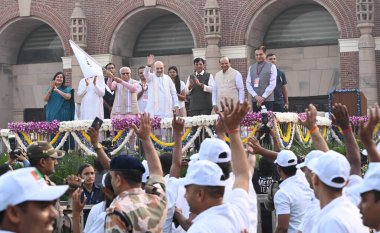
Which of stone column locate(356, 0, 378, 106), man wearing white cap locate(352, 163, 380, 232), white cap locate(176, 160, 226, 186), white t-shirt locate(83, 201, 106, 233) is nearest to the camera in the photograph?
man wearing white cap locate(352, 163, 380, 232)

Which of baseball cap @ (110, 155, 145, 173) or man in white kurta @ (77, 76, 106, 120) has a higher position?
man in white kurta @ (77, 76, 106, 120)

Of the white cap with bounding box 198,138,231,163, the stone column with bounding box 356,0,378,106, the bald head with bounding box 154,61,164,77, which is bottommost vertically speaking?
the white cap with bounding box 198,138,231,163

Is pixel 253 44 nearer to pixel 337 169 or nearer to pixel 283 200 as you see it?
pixel 283 200

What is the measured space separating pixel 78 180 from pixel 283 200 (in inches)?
86.7

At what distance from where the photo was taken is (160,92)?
20.4 m

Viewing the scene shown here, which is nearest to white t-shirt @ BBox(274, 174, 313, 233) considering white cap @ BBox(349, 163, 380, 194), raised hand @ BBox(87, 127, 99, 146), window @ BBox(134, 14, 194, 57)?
raised hand @ BBox(87, 127, 99, 146)

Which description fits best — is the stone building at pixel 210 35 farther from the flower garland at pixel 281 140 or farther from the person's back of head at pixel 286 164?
the person's back of head at pixel 286 164

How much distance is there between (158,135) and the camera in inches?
781

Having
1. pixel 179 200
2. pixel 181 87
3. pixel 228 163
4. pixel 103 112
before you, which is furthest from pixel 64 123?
pixel 228 163

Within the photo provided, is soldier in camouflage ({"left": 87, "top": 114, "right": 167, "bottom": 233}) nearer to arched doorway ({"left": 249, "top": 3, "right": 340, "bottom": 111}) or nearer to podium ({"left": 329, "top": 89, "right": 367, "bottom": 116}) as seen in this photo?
podium ({"left": 329, "top": 89, "right": 367, "bottom": 116})

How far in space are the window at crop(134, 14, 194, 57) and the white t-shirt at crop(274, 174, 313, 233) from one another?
1005 inches

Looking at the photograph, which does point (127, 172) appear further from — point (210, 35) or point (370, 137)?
point (210, 35)

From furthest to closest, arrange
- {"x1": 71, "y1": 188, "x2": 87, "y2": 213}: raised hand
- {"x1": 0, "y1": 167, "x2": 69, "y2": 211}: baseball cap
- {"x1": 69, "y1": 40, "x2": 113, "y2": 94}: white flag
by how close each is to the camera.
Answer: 1. {"x1": 69, "y1": 40, "x2": 113, "y2": 94}: white flag
2. {"x1": 71, "y1": 188, "x2": 87, "y2": 213}: raised hand
3. {"x1": 0, "y1": 167, "x2": 69, "y2": 211}: baseball cap

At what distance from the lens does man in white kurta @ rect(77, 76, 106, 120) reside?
20047 millimetres
